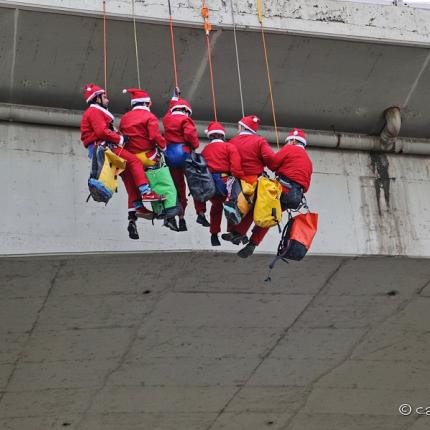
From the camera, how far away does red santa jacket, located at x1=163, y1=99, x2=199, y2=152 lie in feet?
35.3

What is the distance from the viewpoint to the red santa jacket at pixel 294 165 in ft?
36.1

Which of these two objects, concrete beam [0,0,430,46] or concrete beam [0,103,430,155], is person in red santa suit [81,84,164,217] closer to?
concrete beam [0,0,430,46]

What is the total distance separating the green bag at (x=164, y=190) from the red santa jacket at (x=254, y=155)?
0.88m

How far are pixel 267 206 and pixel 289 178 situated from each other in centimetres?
65

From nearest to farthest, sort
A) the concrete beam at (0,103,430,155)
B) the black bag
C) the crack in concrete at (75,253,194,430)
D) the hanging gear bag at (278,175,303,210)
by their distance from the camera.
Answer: the black bag, the hanging gear bag at (278,175,303,210), the concrete beam at (0,103,430,155), the crack in concrete at (75,253,194,430)

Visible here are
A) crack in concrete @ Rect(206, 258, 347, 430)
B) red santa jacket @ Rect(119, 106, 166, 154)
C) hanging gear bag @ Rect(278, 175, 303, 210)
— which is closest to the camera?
red santa jacket @ Rect(119, 106, 166, 154)

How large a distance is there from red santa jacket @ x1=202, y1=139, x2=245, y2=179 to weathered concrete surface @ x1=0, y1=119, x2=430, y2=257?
1.42m

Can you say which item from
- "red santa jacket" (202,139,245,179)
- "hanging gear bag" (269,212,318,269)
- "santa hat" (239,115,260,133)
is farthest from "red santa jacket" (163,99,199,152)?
"hanging gear bag" (269,212,318,269)

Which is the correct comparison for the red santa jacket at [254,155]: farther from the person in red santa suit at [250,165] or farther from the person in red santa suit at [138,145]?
the person in red santa suit at [138,145]

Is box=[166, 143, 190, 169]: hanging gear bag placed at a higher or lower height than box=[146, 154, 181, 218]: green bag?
higher

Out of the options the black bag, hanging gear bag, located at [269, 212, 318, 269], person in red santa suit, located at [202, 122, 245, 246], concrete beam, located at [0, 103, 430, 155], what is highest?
concrete beam, located at [0, 103, 430, 155]

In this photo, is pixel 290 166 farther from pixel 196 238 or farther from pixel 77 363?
pixel 77 363

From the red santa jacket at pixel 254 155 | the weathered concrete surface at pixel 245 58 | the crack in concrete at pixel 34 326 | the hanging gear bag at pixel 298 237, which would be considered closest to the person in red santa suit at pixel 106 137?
the red santa jacket at pixel 254 155

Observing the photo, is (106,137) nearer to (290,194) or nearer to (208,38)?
(290,194)
